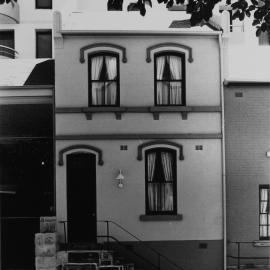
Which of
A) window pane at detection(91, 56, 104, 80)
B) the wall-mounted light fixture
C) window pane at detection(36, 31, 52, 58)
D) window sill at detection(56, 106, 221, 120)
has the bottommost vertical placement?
the wall-mounted light fixture

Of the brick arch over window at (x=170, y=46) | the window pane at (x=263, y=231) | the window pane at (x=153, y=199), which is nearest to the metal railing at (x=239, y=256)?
the window pane at (x=263, y=231)

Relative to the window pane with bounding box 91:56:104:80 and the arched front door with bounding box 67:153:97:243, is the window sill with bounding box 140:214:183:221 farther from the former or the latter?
the window pane with bounding box 91:56:104:80

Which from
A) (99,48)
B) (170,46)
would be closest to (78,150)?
(99,48)

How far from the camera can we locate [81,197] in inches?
599

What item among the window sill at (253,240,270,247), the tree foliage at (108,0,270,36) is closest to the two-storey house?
the window sill at (253,240,270,247)

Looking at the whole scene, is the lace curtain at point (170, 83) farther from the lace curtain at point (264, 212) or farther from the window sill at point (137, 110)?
the lace curtain at point (264, 212)

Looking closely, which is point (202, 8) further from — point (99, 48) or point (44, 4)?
point (44, 4)

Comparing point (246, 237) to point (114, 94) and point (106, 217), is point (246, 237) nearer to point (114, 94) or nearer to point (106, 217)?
point (106, 217)

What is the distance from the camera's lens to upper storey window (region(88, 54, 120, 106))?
606 inches

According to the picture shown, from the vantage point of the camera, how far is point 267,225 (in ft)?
52.2

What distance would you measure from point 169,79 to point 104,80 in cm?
207

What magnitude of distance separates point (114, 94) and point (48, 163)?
127 inches

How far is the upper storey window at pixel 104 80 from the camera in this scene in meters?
15.4

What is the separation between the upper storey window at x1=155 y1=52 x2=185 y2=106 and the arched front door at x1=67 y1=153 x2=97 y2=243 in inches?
115
